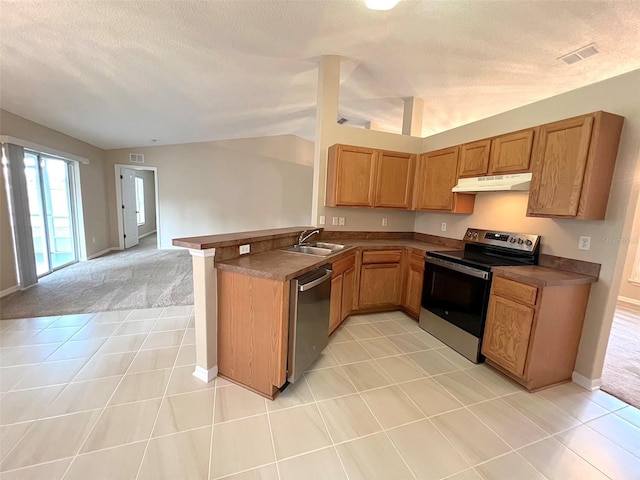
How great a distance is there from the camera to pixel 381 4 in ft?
6.55

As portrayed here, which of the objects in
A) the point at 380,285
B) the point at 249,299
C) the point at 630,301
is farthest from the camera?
the point at 630,301

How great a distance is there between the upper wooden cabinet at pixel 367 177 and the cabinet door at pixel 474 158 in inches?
27.9

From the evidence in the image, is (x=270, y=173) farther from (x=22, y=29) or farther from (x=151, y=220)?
(x=151, y=220)

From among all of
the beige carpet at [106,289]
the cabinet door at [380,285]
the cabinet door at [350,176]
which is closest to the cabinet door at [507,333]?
the cabinet door at [380,285]

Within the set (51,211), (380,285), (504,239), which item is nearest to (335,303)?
(380,285)

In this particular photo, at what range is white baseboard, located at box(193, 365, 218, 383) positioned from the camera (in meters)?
2.00

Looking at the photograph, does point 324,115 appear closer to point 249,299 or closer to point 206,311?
point 249,299

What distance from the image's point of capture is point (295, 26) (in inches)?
91.4

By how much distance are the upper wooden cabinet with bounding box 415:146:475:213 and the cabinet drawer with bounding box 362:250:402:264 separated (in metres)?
0.76

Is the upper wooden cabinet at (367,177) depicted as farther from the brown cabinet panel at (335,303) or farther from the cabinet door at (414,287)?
the brown cabinet panel at (335,303)

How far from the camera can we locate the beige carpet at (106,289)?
3.19 meters

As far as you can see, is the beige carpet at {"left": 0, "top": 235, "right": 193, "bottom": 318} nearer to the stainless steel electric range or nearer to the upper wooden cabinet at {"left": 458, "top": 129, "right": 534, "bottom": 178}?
the stainless steel electric range

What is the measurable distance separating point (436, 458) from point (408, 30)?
3193 millimetres

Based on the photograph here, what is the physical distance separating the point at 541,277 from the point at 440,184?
160cm
